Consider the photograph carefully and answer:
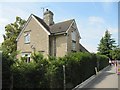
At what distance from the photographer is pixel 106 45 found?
7081cm

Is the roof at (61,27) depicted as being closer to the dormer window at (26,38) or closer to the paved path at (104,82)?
the dormer window at (26,38)

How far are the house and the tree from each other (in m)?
39.2

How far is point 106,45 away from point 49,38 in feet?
154

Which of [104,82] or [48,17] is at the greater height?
[48,17]

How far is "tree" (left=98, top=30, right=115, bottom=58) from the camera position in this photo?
223 feet

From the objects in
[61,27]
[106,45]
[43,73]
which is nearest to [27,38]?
[61,27]

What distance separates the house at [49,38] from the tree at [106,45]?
39.2 meters

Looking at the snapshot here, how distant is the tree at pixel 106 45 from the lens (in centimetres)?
6803

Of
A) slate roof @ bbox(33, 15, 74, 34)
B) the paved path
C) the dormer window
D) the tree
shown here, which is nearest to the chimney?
slate roof @ bbox(33, 15, 74, 34)

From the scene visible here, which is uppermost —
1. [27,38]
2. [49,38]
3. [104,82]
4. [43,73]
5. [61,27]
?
[61,27]

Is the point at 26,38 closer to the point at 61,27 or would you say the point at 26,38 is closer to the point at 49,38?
the point at 49,38

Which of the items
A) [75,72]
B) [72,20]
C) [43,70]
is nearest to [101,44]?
[72,20]

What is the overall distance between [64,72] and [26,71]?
3978mm

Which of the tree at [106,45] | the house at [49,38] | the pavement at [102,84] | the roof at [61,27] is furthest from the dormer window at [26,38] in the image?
the tree at [106,45]
